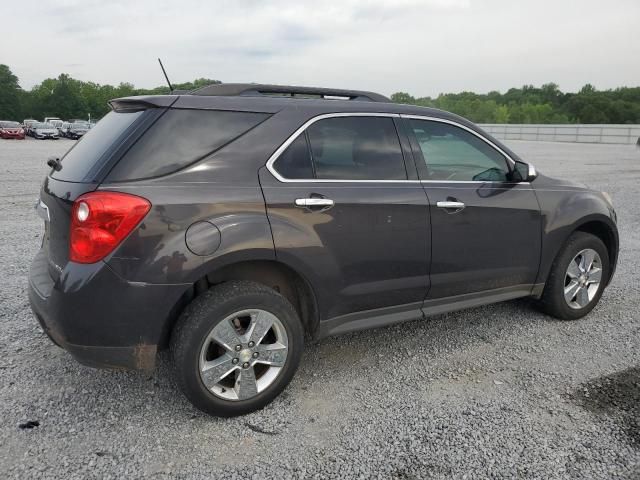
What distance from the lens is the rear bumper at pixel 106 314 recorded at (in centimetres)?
258

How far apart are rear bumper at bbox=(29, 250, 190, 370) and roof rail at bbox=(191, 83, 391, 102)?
120 centimetres

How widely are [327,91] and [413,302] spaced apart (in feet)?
5.06

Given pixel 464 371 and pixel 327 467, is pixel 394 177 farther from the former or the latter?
pixel 327 467

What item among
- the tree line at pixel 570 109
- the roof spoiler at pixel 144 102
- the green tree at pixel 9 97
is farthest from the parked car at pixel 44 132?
the green tree at pixel 9 97

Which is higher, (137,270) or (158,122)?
(158,122)

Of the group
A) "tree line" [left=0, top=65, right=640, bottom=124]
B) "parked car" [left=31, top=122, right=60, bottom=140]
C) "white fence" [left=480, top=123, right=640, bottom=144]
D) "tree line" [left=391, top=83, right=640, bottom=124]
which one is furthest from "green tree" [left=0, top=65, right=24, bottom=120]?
"white fence" [left=480, top=123, right=640, bottom=144]

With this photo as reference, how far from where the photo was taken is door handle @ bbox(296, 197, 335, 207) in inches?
116

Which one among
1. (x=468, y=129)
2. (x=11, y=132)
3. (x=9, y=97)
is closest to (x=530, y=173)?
(x=468, y=129)

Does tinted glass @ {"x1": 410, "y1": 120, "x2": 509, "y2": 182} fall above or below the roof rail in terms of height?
below

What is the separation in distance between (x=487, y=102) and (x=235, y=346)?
78.3m

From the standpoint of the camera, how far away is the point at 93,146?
2953mm

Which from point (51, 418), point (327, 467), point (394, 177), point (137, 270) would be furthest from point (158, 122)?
point (327, 467)

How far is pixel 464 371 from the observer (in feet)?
11.6

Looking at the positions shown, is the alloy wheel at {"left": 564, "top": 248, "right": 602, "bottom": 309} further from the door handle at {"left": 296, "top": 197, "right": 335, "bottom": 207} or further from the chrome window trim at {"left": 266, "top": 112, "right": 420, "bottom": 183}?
the door handle at {"left": 296, "top": 197, "right": 335, "bottom": 207}
